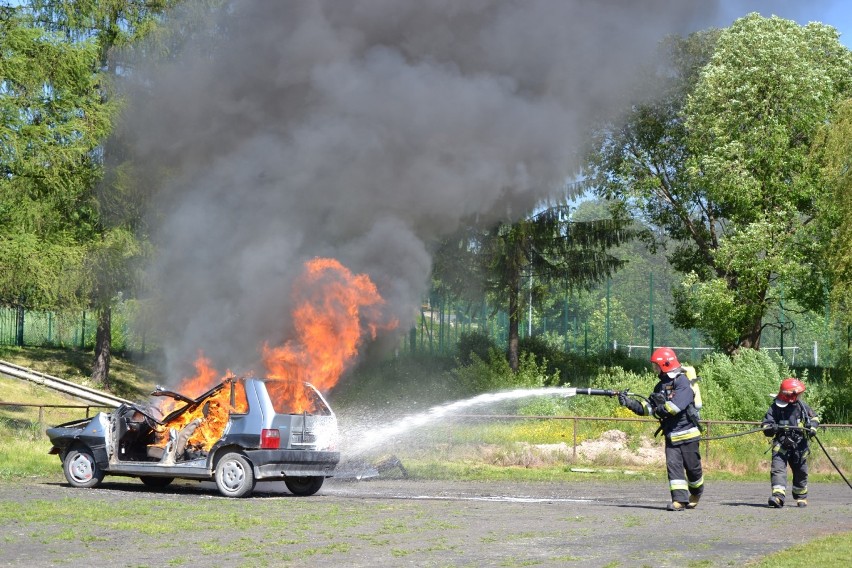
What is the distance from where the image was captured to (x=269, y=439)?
12258 mm

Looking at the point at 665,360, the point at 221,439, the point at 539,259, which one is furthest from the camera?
the point at 539,259

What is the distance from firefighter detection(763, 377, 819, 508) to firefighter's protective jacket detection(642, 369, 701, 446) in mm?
1529

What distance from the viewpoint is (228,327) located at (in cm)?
1628

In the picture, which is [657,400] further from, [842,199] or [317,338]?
[842,199]

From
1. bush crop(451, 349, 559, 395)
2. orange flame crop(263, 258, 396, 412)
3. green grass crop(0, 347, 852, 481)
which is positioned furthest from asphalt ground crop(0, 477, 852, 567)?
bush crop(451, 349, 559, 395)

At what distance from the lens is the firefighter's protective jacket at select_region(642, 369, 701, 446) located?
473 inches

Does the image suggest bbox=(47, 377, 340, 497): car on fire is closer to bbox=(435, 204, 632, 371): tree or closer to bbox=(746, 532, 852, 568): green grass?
bbox=(746, 532, 852, 568): green grass

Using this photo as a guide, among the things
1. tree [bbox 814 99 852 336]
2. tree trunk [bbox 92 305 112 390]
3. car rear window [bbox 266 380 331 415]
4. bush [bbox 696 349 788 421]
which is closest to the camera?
car rear window [bbox 266 380 331 415]

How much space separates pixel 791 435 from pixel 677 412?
217cm

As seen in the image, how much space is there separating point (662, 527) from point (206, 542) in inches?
183

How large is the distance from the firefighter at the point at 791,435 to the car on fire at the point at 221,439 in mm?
5696

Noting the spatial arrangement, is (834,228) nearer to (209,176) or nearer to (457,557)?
(209,176)

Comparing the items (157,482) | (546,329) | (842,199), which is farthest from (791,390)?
(546,329)

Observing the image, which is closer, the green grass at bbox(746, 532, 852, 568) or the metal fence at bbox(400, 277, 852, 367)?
the green grass at bbox(746, 532, 852, 568)
